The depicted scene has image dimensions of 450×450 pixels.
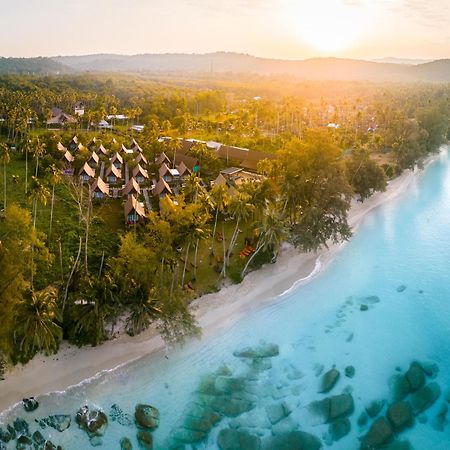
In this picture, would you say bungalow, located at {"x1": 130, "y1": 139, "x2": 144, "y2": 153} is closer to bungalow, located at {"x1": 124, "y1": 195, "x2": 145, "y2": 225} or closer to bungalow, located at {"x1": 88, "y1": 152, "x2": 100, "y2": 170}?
bungalow, located at {"x1": 88, "y1": 152, "x2": 100, "y2": 170}

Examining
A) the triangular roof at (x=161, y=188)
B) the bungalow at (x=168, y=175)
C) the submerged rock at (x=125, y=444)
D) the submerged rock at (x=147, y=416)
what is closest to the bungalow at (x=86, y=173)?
the bungalow at (x=168, y=175)

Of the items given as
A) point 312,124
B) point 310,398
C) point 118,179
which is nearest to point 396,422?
point 310,398

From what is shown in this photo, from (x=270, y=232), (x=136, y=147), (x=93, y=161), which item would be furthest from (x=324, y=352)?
(x=136, y=147)

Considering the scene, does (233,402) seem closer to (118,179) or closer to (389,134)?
(118,179)

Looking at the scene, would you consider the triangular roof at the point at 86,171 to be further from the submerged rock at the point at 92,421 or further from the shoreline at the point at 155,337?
the submerged rock at the point at 92,421

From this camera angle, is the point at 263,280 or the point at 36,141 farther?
the point at 36,141

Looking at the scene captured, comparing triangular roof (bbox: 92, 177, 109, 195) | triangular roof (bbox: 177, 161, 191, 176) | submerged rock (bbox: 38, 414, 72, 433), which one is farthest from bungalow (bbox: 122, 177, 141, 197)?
submerged rock (bbox: 38, 414, 72, 433)
